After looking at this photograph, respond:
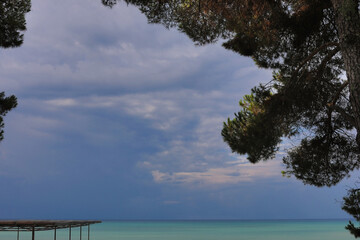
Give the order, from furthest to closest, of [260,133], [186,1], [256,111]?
1. [186,1]
2. [256,111]
3. [260,133]

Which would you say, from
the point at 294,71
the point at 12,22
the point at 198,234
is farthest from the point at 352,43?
the point at 198,234

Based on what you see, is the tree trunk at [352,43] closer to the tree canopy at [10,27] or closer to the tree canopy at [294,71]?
the tree canopy at [294,71]

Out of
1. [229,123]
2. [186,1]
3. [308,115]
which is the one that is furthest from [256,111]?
[186,1]

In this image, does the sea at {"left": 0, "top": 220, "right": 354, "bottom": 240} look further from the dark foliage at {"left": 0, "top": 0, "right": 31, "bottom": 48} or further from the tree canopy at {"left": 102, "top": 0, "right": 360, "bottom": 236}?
the tree canopy at {"left": 102, "top": 0, "right": 360, "bottom": 236}

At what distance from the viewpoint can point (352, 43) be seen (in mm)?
5875

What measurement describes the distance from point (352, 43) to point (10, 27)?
731 centimetres

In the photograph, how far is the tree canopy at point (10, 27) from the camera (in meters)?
8.45

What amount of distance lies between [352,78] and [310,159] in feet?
8.71

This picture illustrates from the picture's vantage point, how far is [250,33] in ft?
25.6

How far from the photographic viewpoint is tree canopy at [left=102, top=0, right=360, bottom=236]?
6.36 metres

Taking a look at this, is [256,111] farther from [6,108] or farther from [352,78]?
[6,108]

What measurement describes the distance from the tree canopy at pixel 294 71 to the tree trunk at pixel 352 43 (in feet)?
0.05

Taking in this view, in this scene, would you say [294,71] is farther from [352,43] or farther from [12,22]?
[12,22]

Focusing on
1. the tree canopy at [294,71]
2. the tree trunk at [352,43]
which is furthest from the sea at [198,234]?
the tree trunk at [352,43]
